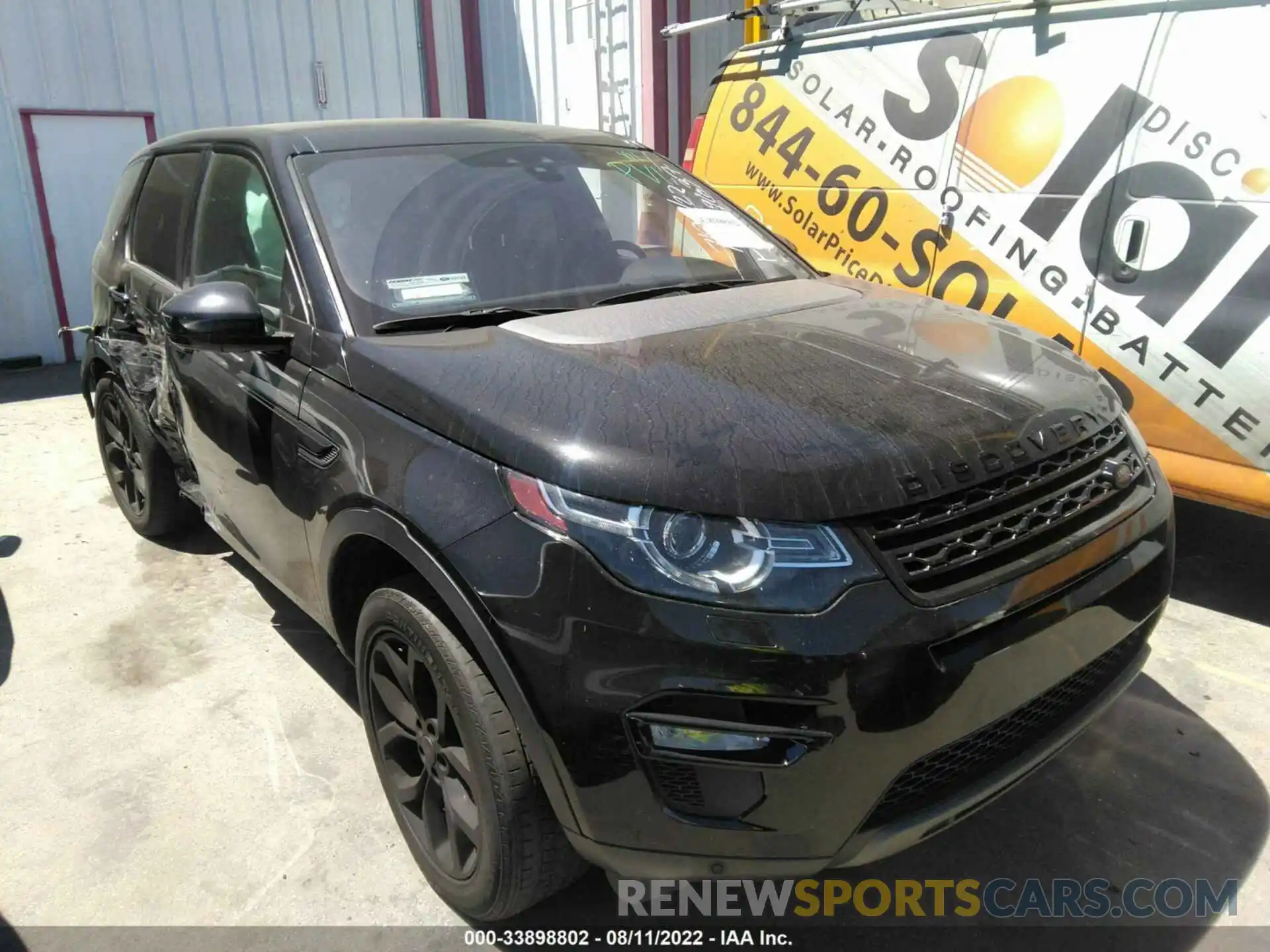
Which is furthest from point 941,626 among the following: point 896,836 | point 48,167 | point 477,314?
point 48,167

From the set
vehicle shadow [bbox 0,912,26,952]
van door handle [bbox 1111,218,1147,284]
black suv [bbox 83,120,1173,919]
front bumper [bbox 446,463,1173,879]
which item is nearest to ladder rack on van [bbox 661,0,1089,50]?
van door handle [bbox 1111,218,1147,284]

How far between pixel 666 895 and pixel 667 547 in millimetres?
993

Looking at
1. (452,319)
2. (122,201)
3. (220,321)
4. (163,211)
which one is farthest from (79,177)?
(452,319)

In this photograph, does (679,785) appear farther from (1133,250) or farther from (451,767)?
(1133,250)

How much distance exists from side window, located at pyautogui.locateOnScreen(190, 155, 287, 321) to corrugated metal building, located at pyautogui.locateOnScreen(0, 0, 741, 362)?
5324mm

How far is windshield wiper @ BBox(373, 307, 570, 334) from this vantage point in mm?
2287

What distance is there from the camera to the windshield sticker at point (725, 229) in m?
3.05

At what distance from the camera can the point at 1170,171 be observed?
10.3ft

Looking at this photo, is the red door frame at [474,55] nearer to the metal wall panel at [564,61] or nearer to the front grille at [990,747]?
the metal wall panel at [564,61]

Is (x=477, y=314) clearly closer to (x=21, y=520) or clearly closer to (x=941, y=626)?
(x=941, y=626)

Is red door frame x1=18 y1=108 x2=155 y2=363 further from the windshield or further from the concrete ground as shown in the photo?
the windshield

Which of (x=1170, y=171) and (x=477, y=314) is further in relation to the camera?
(x=1170, y=171)

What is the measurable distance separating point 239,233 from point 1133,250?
2.94 m

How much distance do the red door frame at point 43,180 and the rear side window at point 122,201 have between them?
5.30m
